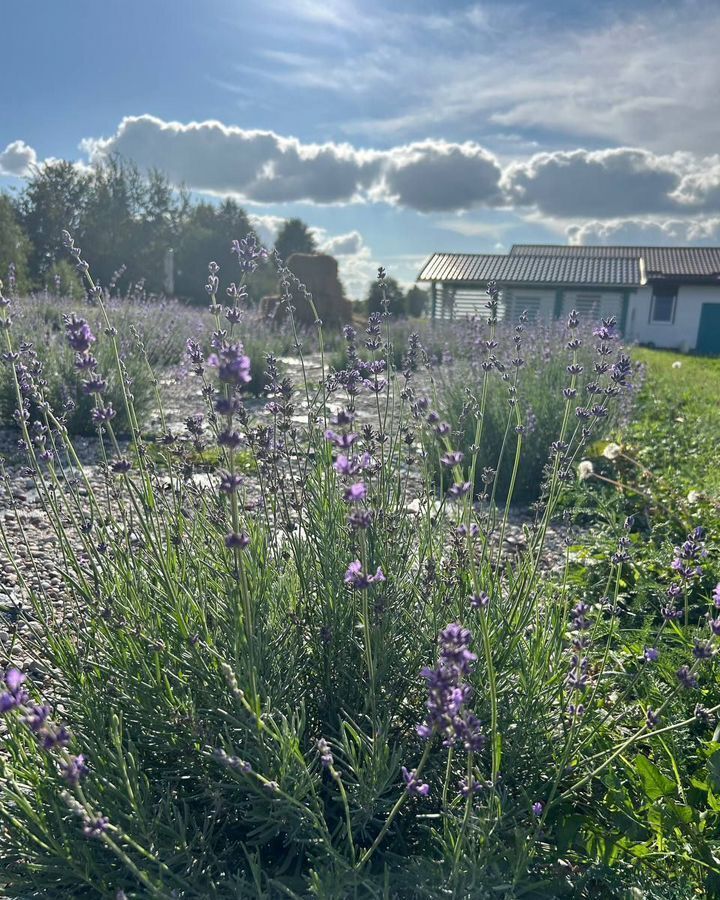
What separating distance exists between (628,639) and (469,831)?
4.27 ft

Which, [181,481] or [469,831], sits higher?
[181,481]

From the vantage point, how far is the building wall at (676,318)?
2444 centimetres

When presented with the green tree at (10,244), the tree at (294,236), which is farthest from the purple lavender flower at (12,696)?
the tree at (294,236)

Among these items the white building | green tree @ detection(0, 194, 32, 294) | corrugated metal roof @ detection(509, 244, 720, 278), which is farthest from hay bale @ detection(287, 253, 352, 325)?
corrugated metal roof @ detection(509, 244, 720, 278)

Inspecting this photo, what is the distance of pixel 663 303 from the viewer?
25.1 metres

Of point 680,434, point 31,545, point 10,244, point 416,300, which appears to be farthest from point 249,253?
point 416,300

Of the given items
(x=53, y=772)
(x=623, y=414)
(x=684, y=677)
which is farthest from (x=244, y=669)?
(x=623, y=414)

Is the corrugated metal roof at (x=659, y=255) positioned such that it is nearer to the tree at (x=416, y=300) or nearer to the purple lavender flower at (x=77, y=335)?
the tree at (x=416, y=300)

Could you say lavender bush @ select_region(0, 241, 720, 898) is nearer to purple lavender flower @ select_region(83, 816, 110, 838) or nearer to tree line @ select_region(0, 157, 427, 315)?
purple lavender flower @ select_region(83, 816, 110, 838)

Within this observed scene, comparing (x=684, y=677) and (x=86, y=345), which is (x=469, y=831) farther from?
(x=86, y=345)

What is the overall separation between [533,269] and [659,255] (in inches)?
281

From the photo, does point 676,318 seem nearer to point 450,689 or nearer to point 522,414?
point 522,414

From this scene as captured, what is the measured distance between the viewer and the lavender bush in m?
1.40

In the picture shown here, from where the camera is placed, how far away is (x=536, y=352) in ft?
23.7
